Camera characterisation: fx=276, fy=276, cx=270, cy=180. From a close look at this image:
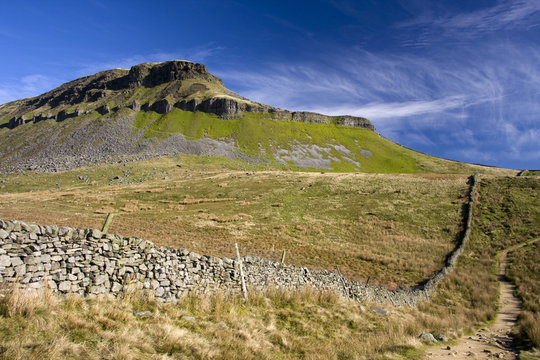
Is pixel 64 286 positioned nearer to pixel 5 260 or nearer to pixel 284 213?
pixel 5 260

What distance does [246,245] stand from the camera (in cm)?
2709

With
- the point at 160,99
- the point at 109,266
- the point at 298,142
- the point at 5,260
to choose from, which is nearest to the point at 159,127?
the point at 160,99

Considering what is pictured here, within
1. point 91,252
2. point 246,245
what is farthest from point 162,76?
point 91,252

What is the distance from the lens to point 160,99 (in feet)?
514

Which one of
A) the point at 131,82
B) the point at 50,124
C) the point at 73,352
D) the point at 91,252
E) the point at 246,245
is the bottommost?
the point at 246,245

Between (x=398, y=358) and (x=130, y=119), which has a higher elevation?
(x=130, y=119)

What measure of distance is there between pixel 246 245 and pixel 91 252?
1865 centimetres

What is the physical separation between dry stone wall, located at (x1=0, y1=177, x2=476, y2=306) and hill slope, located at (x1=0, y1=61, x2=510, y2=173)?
101m

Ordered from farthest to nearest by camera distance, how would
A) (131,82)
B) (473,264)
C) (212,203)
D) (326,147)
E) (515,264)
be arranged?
(131,82), (326,147), (212,203), (473,264), (515,264)

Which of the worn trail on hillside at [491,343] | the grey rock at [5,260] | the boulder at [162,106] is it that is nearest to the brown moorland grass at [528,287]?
the worn trail on hillside at [491,343]

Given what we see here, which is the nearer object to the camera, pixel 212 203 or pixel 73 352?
pixel 73 352

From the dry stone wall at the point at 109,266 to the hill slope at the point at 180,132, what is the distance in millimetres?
100614

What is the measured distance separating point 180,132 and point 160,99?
3999cm

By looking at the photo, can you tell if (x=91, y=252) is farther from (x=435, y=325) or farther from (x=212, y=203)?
(x=212, y=203)
